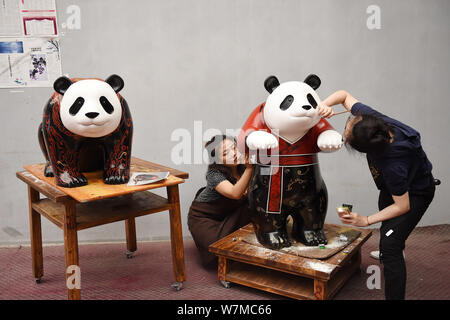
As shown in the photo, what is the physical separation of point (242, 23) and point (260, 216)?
165 centimetres

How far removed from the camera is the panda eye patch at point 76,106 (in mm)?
2080

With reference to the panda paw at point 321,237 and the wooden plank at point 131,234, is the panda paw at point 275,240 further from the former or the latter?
the wooden plank at point 131,234

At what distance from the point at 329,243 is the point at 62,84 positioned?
71.6 inches

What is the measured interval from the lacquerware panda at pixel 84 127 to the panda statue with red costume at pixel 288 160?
71 cm

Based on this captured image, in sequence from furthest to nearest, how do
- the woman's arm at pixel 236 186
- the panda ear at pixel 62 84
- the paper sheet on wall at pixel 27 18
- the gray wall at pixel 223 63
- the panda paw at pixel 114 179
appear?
the gray wall at pixel 223 63
the paper sheet on wall at pixel 27 18
the woman's arm at pixel 236 186
the panda paw at pixel 114 179
the panda ear at pixel 62 84

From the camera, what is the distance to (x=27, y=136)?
10.8 ft

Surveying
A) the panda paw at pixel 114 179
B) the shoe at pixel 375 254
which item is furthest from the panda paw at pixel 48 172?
the shoe at pixel 375 254

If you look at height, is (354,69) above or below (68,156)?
above

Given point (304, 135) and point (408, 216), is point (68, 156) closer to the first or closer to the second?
point (304, 135)

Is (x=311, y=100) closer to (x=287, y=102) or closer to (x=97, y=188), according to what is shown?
(x=287, y=102)

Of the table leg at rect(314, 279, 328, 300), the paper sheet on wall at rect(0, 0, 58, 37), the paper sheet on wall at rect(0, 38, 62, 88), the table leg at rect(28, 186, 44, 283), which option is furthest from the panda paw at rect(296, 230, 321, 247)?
the paper sheet on wall at rect(0, 0, 58, 37)

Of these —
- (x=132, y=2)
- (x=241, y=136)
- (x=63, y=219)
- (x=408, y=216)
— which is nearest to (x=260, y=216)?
(x=241, y=136)

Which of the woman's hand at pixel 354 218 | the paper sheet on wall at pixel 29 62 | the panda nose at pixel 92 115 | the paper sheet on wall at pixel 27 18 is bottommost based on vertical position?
the woman's hand at pixel 354 218

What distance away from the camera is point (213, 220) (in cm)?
292
